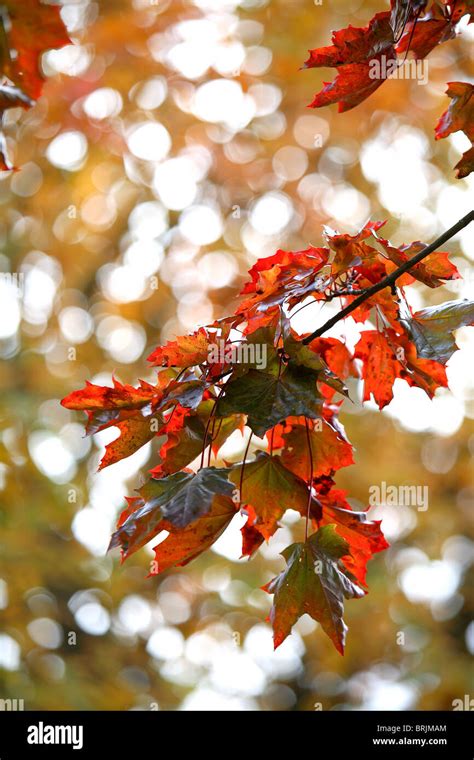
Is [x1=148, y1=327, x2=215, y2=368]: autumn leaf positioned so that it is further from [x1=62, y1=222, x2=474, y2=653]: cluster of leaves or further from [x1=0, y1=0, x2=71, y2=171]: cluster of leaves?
[x1=0, y1=0, x2=71, y2=171]: cluster of leaves

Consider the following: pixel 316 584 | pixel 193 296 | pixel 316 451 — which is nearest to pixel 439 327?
pixel 316 451

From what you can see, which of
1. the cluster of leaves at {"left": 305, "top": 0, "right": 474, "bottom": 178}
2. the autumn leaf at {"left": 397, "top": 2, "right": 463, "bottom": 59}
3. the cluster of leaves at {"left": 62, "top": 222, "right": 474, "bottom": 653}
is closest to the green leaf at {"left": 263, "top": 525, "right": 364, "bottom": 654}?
the cluster of leaves at {"left": 62, "top": 222, "right": 474, "bottom": 653}

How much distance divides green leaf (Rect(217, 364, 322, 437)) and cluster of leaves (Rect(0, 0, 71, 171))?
0.30m

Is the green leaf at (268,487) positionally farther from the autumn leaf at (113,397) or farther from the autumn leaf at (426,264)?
the autumn leaf at (426,264)

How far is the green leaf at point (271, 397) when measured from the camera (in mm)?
726

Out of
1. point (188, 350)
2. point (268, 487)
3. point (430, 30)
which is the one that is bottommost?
point (268, 487)

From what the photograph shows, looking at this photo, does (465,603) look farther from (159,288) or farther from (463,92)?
(463,92)

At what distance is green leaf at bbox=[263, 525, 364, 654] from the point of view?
80cm

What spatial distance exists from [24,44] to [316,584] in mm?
599

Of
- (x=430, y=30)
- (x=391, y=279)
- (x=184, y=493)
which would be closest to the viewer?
(x=184, y=493)

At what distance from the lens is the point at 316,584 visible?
0.80 meters

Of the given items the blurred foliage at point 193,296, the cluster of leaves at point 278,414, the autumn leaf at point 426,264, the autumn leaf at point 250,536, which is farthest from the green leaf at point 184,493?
the blurred foliage at point 193,296

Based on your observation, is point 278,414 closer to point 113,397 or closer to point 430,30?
point 113,397
